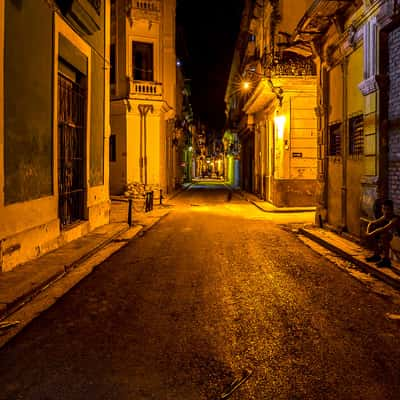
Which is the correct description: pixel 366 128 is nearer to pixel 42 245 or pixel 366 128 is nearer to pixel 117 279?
pixel 117 279

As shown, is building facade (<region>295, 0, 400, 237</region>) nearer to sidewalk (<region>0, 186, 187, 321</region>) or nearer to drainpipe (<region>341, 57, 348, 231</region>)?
drainpipe (<region>341, 57, 348, 231</region>)

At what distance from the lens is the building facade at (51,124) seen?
802 cm

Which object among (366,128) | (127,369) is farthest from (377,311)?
(366,128)

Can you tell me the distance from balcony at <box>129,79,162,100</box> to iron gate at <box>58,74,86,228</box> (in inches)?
532

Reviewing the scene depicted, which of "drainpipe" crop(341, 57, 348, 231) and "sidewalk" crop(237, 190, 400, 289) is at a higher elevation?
"drainpipe" crop(341, 57, 348, 231)

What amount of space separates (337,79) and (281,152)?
868cm

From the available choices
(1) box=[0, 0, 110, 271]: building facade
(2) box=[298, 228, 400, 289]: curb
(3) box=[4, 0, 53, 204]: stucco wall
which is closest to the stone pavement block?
(1) box=[0, 0, 110, 271]: building facade

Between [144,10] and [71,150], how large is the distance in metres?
16.7

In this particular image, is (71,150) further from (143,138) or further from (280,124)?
(143,138)

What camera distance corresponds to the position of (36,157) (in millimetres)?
9281

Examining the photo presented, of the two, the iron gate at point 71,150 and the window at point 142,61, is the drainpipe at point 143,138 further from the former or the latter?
the iron gate at point 71,150

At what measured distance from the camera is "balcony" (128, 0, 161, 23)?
84.8ft

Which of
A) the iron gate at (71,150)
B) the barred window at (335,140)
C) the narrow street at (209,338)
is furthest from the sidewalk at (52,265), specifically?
the barred window at (335,140)

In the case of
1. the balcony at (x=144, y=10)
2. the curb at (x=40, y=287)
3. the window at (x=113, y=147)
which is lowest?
the curb at (x=40, y=287)
